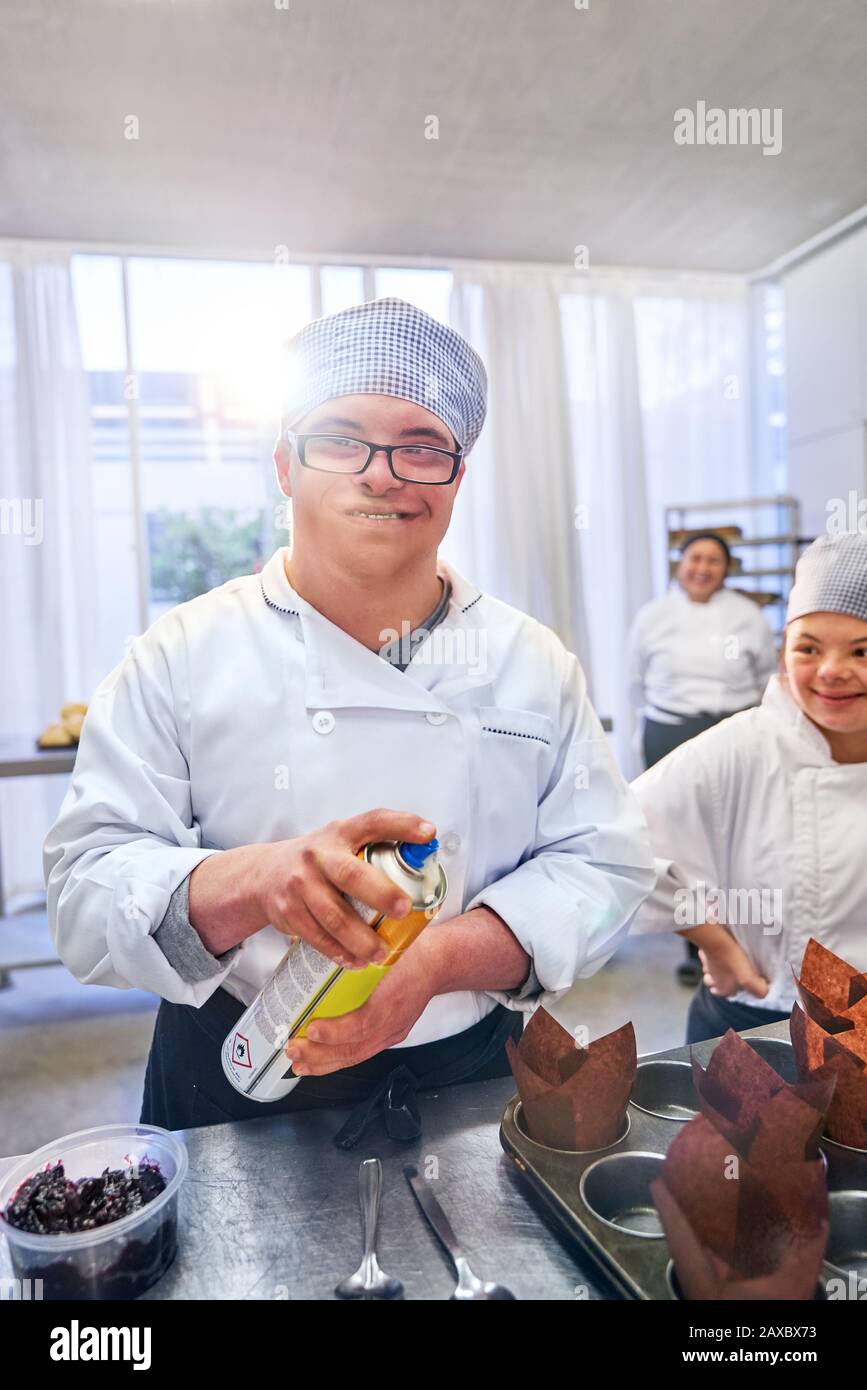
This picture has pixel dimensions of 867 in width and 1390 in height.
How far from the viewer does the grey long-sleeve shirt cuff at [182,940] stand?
616 millimetres

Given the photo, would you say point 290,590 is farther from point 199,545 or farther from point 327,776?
point 199,545

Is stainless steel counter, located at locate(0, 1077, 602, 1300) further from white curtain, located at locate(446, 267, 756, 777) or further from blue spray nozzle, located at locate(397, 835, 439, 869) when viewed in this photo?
white curtain, located at locate(446, 267, 756, 777)

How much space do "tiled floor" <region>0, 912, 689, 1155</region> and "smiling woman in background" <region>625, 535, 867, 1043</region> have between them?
0.65 metres

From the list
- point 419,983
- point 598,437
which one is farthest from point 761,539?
point 419,983

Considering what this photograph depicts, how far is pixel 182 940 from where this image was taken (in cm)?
62

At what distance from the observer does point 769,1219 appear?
458mm

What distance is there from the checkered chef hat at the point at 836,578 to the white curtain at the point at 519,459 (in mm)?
1713

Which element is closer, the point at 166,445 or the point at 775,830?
the point at 775,830

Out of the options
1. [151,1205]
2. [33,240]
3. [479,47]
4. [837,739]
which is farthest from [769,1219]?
[33,240]

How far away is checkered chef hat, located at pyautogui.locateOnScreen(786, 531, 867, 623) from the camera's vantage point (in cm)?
97

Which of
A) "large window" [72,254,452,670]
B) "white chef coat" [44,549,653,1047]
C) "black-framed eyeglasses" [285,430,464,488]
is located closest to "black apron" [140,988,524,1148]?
"white chef coat" [44,549,653,1047]

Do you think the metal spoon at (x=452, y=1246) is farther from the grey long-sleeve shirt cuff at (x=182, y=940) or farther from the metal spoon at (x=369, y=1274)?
the grey long-sleeve shirt cuff at (x=182, y=940)

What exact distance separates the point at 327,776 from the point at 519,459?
8.45ft
